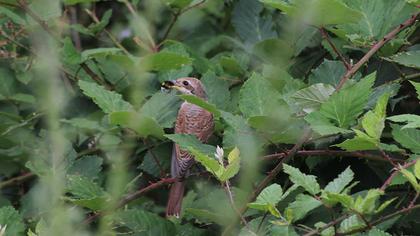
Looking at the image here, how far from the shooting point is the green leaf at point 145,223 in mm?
2518

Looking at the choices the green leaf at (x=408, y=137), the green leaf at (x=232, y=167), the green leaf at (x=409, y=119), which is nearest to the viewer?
the green leaf at (x=232, y=167)

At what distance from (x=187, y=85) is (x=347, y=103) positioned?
0.93 metres

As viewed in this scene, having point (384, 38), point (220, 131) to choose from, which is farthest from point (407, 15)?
point (220, 131)

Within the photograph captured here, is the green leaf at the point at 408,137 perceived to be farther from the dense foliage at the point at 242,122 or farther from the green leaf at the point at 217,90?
the green leaf at the point at 217,90

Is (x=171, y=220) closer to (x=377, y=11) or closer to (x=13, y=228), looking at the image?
(x=13, y=228)

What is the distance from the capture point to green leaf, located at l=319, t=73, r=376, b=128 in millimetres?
2117

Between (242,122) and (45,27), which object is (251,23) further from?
(242,122)

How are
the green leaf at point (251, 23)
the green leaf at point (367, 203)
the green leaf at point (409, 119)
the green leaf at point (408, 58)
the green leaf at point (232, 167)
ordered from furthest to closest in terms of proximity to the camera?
the green leaf at point (251, 23) < the green leaf at point (408, 58) < the green leaf at point (409, 119) < the green leaf at point (232, 167) < the green leaf at point (367, 203)

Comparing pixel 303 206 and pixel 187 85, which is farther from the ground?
pixel 303 206

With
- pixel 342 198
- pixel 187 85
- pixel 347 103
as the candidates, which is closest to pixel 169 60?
pixel 187 85

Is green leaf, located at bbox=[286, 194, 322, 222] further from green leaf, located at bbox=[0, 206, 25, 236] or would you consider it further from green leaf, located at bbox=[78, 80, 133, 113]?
green leaf, located at bbox=[0, 206, 25, 236]

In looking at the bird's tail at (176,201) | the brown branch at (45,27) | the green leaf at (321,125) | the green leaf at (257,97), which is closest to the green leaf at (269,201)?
the green leaf at (321,125)

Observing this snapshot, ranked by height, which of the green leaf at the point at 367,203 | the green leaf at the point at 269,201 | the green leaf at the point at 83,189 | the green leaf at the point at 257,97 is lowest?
the green leaf at the point at 83,189

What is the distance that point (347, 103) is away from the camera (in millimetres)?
2129
